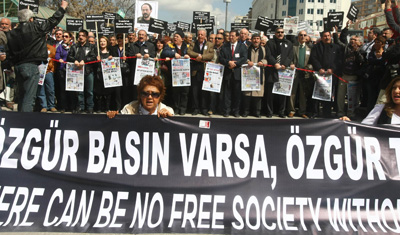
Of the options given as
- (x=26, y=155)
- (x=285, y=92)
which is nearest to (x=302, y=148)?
(x=26, y=155)

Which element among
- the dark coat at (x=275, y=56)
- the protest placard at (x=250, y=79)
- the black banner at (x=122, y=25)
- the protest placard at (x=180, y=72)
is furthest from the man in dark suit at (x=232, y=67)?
the black banner at (x=122, y=25)

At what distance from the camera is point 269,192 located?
129 inches

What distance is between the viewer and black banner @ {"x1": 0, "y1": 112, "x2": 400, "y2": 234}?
10.5ft

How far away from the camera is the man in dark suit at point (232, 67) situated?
27.9ft

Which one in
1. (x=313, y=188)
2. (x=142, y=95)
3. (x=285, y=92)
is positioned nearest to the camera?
(x=313, y=188)

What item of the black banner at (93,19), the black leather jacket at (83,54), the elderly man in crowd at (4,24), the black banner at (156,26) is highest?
the black banner at (93,19)

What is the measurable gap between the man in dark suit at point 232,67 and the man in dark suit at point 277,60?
70cm

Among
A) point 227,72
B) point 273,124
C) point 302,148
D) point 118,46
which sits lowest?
point 302,148

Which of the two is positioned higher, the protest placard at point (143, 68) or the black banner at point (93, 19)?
the black banner at point (93, 19)

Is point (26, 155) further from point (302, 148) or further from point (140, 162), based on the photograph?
point (302, 148)

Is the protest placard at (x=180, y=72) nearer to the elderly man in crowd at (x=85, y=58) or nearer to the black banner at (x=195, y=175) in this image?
the elderly man in crowd at (x=85, y=58)

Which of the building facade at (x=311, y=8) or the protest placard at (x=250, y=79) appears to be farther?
the building facade at (x=311, y=8)

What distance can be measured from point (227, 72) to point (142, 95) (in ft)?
16.9

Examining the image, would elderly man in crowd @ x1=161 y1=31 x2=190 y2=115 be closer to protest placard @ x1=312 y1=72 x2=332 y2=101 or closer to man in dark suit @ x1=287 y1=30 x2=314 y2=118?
man in dark suit @ x1=287 y1=30 x2=314 y2=118
